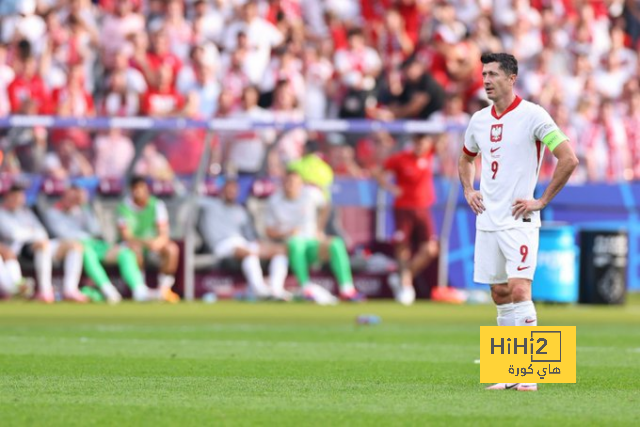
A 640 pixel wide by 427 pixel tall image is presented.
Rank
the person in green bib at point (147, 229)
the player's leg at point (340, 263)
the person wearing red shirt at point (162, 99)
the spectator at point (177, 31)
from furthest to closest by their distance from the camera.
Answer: the spectator at point (177, 31) → the person wearing red shirt at point (162, 99) → the player's leg at point (340, 263) → the person in green bib at point (147, 229)

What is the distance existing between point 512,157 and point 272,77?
43.1 ft

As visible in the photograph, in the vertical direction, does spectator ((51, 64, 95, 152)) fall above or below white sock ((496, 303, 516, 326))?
above

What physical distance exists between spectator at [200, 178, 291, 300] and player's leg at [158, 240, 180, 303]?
681 millimetres

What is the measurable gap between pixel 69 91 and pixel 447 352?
1027 cm

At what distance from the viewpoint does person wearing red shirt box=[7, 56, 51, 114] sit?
69.8 feet

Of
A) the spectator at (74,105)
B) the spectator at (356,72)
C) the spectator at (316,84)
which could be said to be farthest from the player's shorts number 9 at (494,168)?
the spectator at (316,84)

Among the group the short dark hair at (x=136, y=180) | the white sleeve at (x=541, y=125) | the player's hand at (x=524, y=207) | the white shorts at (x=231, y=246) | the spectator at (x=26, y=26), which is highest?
the spectator at (x=26, y=26)

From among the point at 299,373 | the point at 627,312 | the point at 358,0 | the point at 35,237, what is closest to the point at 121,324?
the point at 35,237

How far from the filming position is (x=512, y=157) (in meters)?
10.0

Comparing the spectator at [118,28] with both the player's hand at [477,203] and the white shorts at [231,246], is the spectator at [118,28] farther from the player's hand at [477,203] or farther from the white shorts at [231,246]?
the player's hand at [477,203]

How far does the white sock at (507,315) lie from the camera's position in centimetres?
1009

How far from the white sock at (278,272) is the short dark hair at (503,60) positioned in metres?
11.4

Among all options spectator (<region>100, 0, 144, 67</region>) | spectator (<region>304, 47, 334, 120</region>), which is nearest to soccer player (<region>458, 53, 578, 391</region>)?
spectator (<region>304, 47, 334, 120</region>)

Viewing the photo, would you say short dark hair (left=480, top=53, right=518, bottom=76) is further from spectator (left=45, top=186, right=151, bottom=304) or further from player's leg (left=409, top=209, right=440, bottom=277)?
player's leg (left=409, top=209, right=440, bottom=277)
